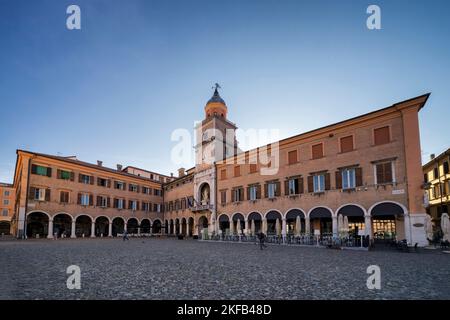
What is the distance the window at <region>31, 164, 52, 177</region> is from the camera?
32.0 meters

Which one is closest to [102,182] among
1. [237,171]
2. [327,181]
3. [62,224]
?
[62,224]

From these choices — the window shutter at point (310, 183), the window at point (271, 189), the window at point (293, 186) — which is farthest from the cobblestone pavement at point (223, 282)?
the window at point (271, 189)

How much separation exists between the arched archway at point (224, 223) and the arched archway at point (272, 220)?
533 centimetres

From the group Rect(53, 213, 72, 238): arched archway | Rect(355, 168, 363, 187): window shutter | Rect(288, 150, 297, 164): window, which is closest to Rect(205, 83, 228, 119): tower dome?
Rect(288, 150, 297, 164): window

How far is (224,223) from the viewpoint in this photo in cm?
3306

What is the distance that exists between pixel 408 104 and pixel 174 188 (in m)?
34.6

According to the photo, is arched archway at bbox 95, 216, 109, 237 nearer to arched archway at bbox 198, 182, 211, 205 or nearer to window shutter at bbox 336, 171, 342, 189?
arched archway at bbox 198, 182, 211, 205

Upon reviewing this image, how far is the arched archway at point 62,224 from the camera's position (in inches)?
1401

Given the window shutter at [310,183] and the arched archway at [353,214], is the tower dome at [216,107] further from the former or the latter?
the arched archway at [353,214]

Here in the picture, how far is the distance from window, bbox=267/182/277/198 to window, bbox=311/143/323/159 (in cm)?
491

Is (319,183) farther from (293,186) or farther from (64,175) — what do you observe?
(64,175)
